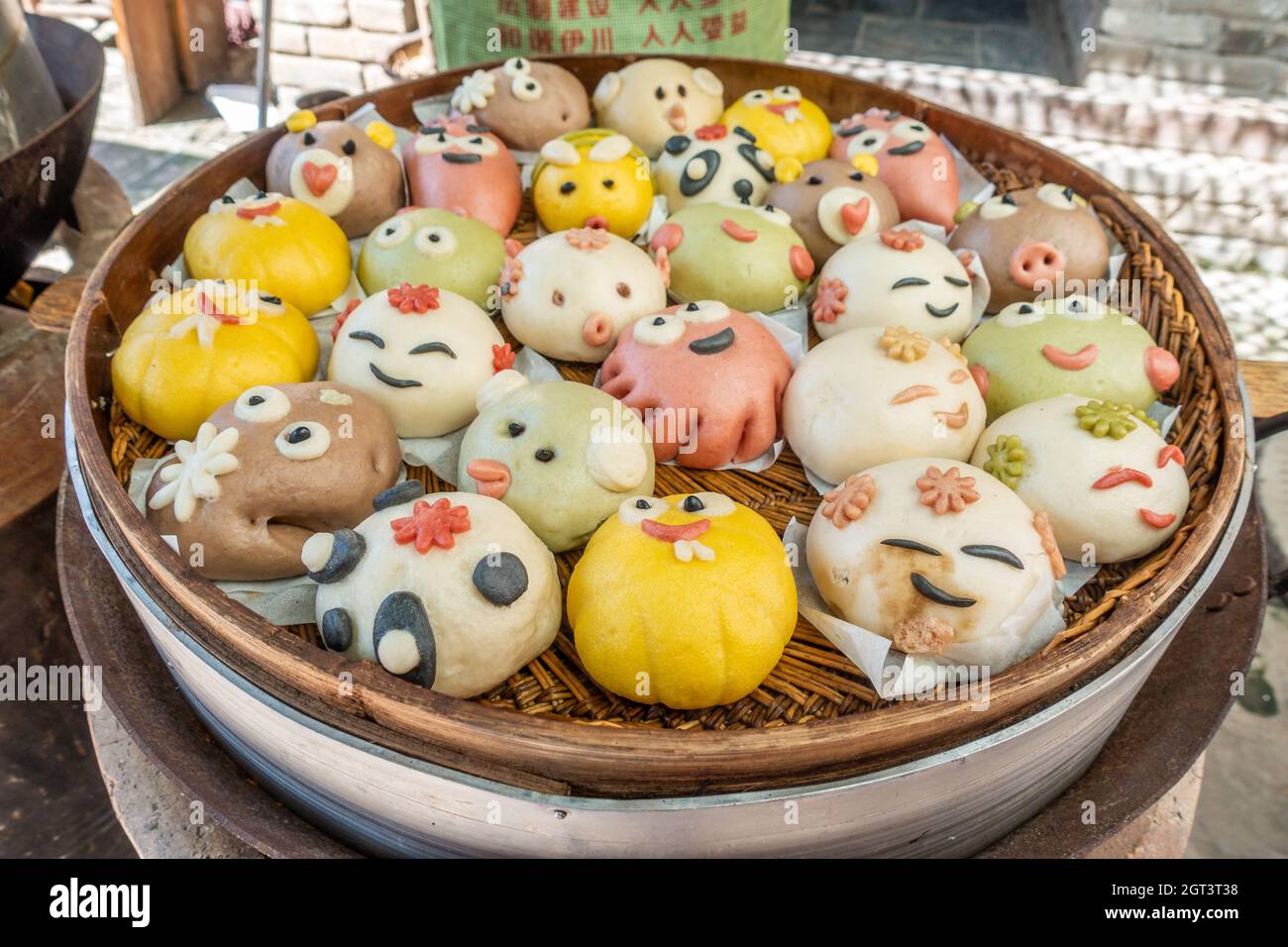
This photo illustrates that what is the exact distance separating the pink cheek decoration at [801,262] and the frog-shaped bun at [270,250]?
3.08 ft

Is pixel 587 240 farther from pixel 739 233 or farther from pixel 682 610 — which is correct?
pixel 682 610

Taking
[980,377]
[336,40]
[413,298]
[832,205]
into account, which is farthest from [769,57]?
[336,40]

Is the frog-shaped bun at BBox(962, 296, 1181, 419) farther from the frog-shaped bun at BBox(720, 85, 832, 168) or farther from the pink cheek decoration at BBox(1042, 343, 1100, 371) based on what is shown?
the frog-shaped bun at BBox(720, 85, 832, 168)

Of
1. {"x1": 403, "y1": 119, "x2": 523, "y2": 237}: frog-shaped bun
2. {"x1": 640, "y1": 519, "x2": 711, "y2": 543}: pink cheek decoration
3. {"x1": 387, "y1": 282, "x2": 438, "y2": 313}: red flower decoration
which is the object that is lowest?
{"x1": 640, "y1": 519, "x2": 711, "y2": 543}: pink cheek decoration

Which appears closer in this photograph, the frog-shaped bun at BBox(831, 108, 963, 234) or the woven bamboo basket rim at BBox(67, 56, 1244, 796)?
the woven bamboo basket rim at BBox(67, 56, 1244, 796)

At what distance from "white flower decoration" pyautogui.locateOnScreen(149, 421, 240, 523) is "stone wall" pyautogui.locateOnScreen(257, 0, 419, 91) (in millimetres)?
4301

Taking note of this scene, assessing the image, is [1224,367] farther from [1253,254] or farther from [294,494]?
[1253,254]

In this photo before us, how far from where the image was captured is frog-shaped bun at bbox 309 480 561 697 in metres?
1.29

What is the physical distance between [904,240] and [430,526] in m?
1.13

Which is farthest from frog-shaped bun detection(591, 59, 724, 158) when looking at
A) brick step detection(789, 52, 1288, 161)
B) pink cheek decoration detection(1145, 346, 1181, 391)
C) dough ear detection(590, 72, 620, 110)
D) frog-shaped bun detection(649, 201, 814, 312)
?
brick step detection(789, 52, 1288, 161)

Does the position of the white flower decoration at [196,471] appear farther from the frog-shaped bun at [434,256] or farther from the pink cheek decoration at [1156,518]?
the pink cheek decoration at [1156,518]

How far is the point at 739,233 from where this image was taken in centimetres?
198

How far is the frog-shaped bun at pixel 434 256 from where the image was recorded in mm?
1934

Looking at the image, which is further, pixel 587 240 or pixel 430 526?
pixel 587 240
